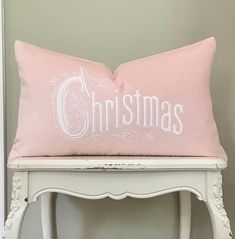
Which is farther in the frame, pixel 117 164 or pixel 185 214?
pixel 185 214

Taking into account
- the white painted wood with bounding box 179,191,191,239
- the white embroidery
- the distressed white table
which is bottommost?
the white painted wood with bounding box 179,191,191,239

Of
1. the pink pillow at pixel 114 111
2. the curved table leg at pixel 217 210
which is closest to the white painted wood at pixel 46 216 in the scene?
the pink pillow at pixel 114 111

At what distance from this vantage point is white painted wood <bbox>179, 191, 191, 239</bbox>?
112 centimetres

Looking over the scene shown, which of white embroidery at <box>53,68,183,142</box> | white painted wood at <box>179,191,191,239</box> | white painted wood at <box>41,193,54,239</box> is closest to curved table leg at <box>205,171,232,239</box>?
white embroidery at <box>53,68,183,142</box>

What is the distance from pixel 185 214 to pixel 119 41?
0.51 metres

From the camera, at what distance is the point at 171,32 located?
46.2 inches

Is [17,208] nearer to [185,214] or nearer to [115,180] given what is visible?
[115,180]

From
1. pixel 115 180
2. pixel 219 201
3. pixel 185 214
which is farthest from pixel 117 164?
pixel 185 214

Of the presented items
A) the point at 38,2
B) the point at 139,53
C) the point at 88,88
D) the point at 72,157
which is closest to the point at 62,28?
the point at 38,2

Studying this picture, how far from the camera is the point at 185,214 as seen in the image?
1130 mm

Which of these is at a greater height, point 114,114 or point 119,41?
point 119,41

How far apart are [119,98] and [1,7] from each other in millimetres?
498

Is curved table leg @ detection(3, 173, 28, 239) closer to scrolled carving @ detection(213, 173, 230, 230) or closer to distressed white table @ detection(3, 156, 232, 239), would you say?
Result: distressed white table @ detection(3, 156, 232, 239)

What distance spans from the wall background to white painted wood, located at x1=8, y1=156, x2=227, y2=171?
1.22ft
